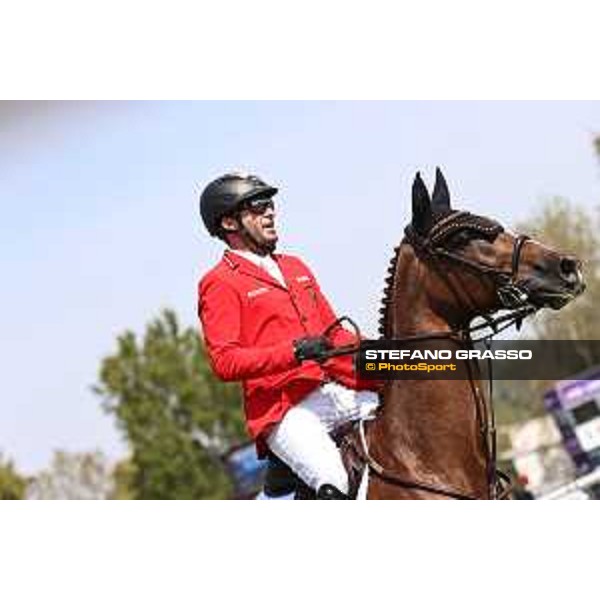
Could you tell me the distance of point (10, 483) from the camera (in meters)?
15.4

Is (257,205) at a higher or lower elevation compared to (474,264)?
higher

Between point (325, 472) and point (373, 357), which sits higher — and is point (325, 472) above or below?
below

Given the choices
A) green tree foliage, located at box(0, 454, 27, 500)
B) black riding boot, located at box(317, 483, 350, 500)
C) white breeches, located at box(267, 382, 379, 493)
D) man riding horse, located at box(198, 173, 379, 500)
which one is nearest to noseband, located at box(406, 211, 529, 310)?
man riding horse, located at box(198, 173, 379, 500)

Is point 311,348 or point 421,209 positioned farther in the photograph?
point 421,209

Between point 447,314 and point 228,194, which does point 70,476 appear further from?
point 447,314

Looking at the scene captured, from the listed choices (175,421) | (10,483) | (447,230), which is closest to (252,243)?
(447,230)

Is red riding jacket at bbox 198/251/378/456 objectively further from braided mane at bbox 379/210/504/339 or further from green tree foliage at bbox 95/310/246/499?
green tree foliage at bbox 95/310/246/499

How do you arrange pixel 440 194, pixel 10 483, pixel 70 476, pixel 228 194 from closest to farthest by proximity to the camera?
1. pixel 440 194
2. pixel 228 194
3. pixel 10 483
4. pixel 70 476

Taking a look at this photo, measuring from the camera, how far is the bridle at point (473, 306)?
18.8 ft

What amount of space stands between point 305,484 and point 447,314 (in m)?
0.93
